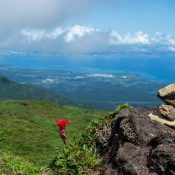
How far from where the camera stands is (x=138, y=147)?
21.3 m

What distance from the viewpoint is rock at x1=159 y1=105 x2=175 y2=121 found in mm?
23016

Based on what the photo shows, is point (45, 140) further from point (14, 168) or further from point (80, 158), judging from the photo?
point (80, 158)

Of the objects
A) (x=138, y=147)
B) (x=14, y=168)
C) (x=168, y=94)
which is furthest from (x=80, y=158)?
(x=168, y=94)

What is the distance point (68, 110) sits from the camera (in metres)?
75.1

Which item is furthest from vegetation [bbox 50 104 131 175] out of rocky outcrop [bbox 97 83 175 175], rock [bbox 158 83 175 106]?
rock [bbox 158 83 175 106]

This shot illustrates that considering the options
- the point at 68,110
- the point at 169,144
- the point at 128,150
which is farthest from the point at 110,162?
the point at 68,110

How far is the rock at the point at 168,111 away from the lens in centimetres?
2302

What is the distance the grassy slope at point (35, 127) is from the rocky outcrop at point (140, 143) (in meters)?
16.3

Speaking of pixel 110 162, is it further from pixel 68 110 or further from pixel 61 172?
pixel 68 110

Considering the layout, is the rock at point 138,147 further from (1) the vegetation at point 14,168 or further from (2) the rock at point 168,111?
(1) the vegetation at point 14,168

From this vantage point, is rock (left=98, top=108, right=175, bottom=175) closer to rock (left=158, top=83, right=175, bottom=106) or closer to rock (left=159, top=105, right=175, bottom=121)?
rock (left=159, top=105, right=175, bottom=121)

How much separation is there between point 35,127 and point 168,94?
36.7m

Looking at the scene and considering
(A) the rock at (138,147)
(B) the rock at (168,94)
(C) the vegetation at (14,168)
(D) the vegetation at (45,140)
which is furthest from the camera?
(B) the rock at (168,94)

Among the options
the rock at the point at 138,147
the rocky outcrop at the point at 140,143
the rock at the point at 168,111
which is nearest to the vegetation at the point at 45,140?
the rocky outcrop at the point at 140,143
